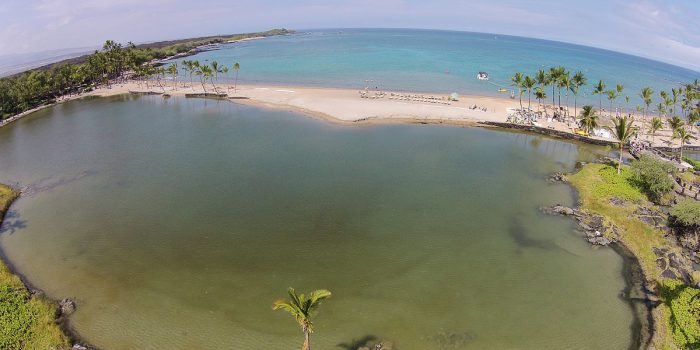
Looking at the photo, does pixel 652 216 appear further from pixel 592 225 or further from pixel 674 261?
pixel 674 261

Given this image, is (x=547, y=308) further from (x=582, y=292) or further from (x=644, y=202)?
(x=644, y=202)

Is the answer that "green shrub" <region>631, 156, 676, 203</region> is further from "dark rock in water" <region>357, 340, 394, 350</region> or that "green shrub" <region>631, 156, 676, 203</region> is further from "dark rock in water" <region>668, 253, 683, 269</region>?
"dark rock in water" <region>357, 340, 394, 350</region>

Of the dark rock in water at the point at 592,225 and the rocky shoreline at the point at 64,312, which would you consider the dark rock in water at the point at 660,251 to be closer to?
the dark rock in water at the point at 592,225

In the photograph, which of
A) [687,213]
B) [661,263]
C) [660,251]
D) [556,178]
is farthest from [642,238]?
[556,178]

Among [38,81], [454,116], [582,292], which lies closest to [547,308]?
[582,292]

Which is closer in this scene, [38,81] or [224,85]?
[38,81]

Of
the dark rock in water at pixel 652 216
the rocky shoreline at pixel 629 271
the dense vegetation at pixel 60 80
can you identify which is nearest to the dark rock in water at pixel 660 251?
the rocky shoreline at pixel 629 271
